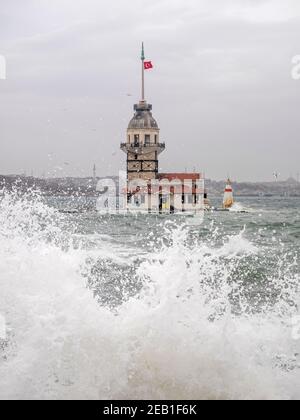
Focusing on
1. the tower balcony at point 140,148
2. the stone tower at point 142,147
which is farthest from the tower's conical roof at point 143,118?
the tower balcony at point 140,148

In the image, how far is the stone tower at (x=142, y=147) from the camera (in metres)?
72.6

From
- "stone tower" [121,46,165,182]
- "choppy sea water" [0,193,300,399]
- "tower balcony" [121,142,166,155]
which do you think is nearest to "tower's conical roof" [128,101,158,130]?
"stone tower" [121,46,165,182]

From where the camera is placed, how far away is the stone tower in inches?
2859

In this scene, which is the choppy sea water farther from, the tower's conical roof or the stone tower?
the tower's conical roof

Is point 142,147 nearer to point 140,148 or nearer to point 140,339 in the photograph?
point 140,148

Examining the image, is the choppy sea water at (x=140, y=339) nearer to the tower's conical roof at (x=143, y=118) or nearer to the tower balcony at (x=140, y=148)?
the tower balcony at (x=140, y=148)

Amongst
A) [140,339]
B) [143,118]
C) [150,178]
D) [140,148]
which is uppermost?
[143,118]

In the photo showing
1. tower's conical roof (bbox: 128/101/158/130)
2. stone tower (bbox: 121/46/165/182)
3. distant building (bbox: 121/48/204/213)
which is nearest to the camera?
distant building (bbox: 121/48/204/213)

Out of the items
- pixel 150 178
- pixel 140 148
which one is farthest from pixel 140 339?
pixel 140 148

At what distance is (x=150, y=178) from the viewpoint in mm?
70625

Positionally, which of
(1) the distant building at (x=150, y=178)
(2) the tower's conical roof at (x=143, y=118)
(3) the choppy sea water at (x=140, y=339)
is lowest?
(3) the choppy sea water at (x=140, y=339)

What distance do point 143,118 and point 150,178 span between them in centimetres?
1021
